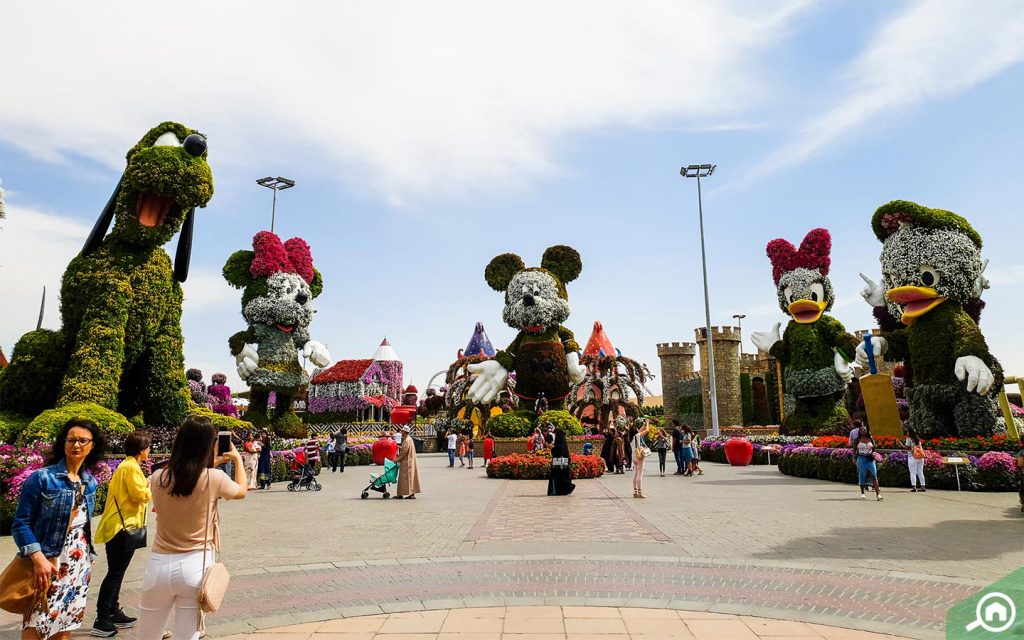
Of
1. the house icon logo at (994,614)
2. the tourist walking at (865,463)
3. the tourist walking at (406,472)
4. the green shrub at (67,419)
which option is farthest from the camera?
the tourist walking at (406,472)

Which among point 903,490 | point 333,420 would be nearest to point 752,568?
point 903,490

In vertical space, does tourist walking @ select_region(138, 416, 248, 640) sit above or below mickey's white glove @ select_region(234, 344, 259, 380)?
below

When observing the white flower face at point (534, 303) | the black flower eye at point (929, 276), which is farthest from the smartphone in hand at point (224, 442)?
the white flower face at point (534, 303)

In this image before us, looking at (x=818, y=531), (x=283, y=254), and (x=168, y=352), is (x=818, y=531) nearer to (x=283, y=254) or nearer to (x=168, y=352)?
(x=168, y=352)

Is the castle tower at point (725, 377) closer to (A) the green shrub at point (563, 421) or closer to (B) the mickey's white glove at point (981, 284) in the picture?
(A) the green shrub at point (563, 421)

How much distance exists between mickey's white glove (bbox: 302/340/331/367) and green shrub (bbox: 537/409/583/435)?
8694mm

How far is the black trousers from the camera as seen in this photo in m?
4.50

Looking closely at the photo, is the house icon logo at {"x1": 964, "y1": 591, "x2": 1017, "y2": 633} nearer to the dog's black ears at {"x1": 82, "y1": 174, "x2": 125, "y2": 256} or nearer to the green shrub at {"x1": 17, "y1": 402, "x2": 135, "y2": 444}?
the green shrub at {"x1": 17, "y1": 402, "x2": 135, "y2": 444}

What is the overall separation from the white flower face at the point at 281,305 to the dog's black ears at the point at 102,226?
10.2 m

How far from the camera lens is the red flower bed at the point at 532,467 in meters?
16.6

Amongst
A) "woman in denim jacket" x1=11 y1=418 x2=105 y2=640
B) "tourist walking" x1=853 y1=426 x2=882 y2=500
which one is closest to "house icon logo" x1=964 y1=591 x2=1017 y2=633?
"woman in denim jacket" x1=11 y1=418 x2=105 y2=640

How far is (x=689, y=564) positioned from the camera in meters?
6.34

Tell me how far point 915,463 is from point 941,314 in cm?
384

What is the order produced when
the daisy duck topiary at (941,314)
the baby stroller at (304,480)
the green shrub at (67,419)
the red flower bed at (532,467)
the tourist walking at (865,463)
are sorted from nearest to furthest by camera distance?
the green shrub at (67,419) < the tourist walking at (865,463) < the daisy duck topiary at (941,314) < the baby stroller at (304,480) < the red flower bed at (532,467)
